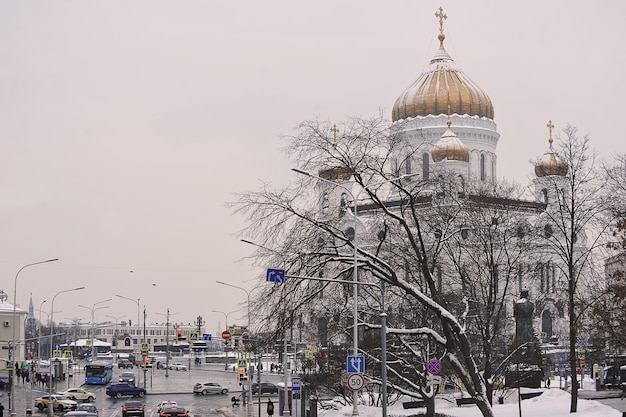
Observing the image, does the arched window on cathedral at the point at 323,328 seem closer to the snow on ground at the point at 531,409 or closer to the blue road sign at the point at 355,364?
the snow on ground at the point at 531,409

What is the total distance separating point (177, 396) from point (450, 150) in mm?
39505

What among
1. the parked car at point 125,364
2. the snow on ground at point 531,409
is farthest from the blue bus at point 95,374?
the snow on ground at point 531,409

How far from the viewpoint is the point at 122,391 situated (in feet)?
232

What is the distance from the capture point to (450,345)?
32938 mm

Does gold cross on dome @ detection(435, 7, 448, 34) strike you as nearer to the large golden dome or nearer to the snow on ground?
the large golden dome

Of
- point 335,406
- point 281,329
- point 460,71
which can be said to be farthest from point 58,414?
point 460,71

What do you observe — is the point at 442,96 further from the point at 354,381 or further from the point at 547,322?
the point at 354,381

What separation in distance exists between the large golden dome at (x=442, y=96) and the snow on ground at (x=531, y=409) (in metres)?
61.4

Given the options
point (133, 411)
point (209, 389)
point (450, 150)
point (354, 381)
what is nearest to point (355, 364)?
point (354, 381)

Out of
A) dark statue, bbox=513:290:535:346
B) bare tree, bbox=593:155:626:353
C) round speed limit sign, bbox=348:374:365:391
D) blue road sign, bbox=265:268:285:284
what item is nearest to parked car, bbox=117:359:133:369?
dark statue, bbox=513:290:535:346

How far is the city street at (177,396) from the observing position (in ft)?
188

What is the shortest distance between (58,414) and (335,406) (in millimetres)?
15708

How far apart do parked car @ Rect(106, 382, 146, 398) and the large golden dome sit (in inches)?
1868

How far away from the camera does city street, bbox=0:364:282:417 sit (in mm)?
57344
